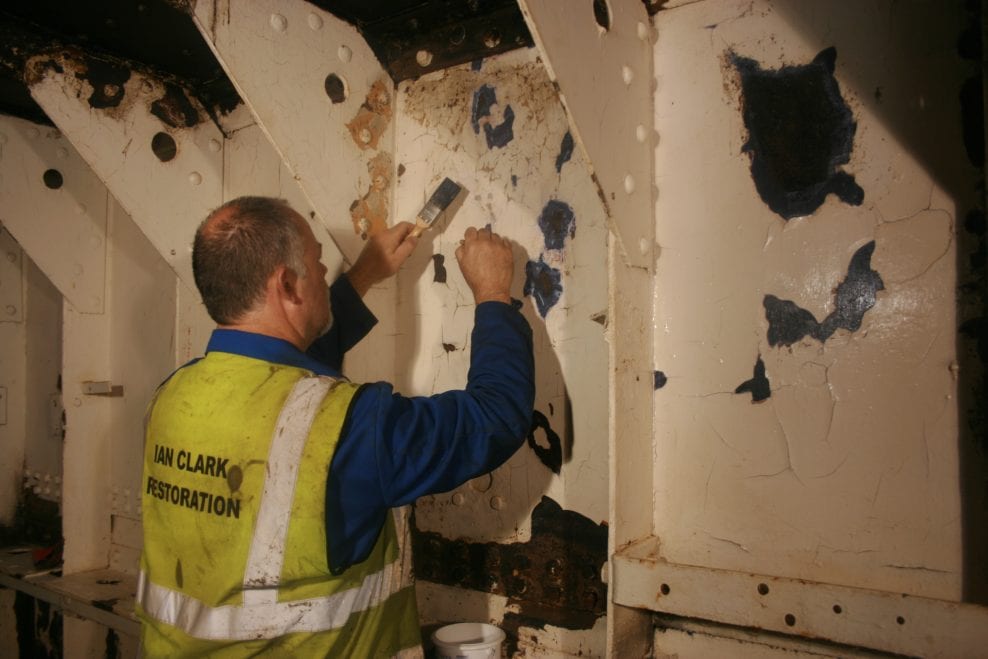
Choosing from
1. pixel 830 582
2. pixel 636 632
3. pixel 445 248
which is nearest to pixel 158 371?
pixel 445 248

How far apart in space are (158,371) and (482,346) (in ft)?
4.11

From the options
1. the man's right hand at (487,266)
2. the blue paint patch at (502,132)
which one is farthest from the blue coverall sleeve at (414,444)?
the blue paint patch at (502,132)

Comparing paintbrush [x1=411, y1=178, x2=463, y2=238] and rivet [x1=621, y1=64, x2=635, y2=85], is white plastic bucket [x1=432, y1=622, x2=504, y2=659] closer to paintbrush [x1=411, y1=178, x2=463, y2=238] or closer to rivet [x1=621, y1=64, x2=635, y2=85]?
paintbrush [x1=411, y1=178, x2=463, y2=238]

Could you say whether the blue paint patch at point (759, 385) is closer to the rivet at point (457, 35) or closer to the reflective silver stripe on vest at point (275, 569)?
the reflective silver stripe on vest at point (275, 569)

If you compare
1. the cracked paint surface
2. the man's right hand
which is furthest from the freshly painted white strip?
the cracked paint surface

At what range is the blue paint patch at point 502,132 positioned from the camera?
1.30 m

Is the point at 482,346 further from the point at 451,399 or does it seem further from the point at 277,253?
the point at 277,253

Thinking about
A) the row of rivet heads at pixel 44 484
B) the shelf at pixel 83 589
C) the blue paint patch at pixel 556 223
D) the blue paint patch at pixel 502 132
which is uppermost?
the blue paint patch at pixel 502 132

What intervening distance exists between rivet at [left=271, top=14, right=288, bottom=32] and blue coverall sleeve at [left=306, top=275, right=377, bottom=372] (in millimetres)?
452

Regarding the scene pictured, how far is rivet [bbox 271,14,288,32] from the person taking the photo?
116 cm

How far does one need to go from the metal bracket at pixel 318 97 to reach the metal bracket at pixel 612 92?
0.51 meters

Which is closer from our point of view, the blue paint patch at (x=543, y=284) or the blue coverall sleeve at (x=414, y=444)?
the blue coverall sleeve at (x=414, y=444)

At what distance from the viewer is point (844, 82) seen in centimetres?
99

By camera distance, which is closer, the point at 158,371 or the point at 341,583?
the point at 341,583
